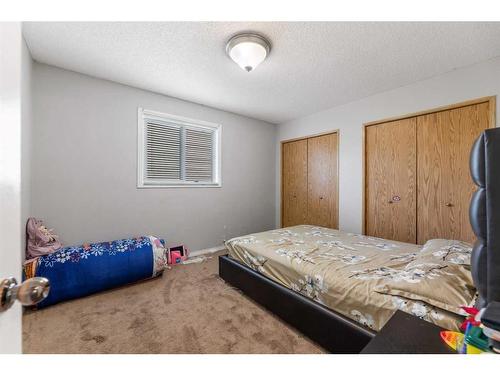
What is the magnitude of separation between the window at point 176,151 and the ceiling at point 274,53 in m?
0.49

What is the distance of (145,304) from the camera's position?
204cm

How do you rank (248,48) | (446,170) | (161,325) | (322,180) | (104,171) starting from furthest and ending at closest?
1. (322,180)
2. (104,171)
3. (446,170)
4. (248,48)
5. (161,325)

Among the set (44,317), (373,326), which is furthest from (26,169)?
(373,326)

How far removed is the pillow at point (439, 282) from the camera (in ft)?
3.59

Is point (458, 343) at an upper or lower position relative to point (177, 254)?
upper

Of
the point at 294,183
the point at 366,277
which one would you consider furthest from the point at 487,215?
the point at 294,183

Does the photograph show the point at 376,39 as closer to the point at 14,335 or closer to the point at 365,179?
the point at 365,179

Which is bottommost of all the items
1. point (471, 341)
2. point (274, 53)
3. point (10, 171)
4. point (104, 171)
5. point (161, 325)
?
point (161, 325)

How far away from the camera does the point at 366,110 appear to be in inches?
124

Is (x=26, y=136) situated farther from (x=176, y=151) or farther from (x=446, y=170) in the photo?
(x=446, y=170)

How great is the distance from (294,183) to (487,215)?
356 centimetres

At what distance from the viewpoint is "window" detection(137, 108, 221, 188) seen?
302 cm

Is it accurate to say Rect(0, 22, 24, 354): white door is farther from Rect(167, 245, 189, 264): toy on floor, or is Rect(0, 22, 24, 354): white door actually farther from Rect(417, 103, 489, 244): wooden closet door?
Rect(417, 103, 489, 244): wooden closet door

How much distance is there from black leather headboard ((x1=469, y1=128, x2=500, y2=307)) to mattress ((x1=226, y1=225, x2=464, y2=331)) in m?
0.39
